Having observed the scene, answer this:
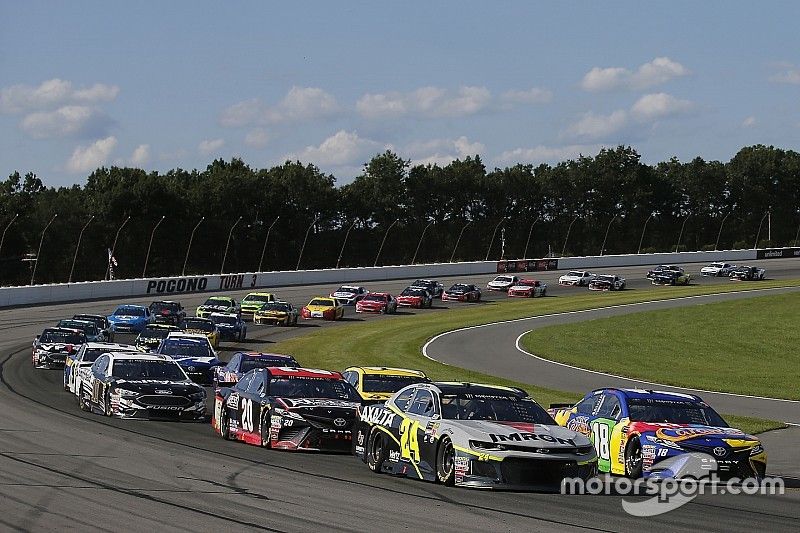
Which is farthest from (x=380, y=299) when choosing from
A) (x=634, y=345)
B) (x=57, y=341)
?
(x=57, y=341)

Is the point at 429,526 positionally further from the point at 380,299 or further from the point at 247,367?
the point at 380,299

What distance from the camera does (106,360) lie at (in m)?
26.0

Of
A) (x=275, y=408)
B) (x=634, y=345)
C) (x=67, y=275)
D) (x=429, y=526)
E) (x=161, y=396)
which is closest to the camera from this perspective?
(x=429, y=526)

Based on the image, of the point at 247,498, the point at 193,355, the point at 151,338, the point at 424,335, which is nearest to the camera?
the point at 247,498

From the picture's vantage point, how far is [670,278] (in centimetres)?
9225

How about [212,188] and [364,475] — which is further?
[212,188]

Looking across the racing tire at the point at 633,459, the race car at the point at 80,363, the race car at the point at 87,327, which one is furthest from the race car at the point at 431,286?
the racing tire at the point at 633,459

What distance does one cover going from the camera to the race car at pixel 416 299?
245 ft

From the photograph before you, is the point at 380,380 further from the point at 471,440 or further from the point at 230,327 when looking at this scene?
the point at 230,327

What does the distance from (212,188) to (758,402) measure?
111m

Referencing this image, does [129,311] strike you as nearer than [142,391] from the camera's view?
No

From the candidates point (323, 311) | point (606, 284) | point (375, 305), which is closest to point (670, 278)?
point (606, 284)

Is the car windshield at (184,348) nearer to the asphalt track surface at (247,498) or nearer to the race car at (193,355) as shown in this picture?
the race car at (193,355)

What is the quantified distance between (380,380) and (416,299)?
5022cm
